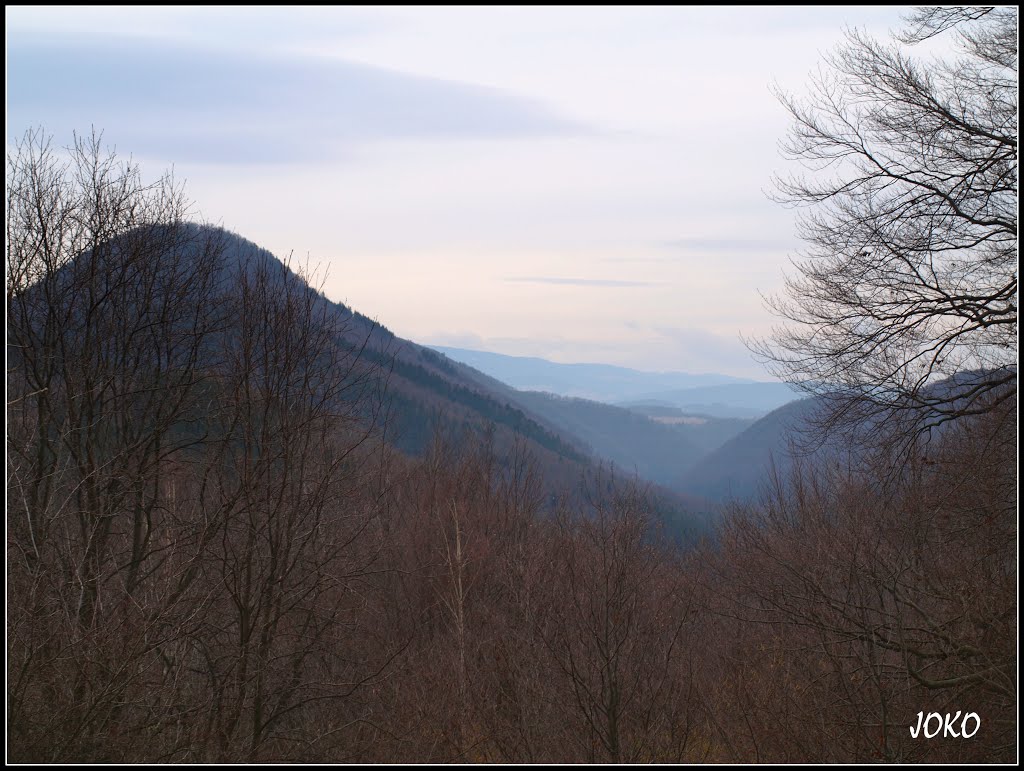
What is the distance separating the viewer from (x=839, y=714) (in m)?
11.4

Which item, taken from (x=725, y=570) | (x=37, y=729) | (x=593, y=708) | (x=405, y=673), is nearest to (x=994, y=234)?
(x=593, y=708)

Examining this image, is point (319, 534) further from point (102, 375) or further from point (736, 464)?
point (736, 464)

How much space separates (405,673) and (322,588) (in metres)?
7.89

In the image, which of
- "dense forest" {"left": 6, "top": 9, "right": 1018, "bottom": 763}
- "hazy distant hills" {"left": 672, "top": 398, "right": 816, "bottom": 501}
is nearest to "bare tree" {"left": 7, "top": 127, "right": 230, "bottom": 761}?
"dense forest" {"left": 6, "top": 9, "right": 1018, "bottom": 763}

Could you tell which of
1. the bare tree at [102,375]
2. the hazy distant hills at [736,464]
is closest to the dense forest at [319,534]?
the bare tree at [102,375]

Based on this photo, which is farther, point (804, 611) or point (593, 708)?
point (804, 611)

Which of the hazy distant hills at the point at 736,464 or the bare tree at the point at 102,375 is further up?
the bare tree at the point at 102,375

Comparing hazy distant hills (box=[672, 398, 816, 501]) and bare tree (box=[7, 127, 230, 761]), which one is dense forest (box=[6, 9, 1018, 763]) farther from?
hazy distant hills (box=[672, 398, 816, 501])

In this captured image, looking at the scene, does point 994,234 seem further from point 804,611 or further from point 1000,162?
point 804,611

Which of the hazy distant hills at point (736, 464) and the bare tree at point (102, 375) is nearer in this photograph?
the bare tree at point (102, 375)

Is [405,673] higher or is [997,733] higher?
[997,733]

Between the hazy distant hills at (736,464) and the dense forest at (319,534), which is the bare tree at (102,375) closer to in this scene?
the dense forest at (319,534)

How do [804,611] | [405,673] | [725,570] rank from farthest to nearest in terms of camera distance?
[725,570]
[405,673]
[804,611]

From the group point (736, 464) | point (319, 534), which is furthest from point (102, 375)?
point (736, 464)
